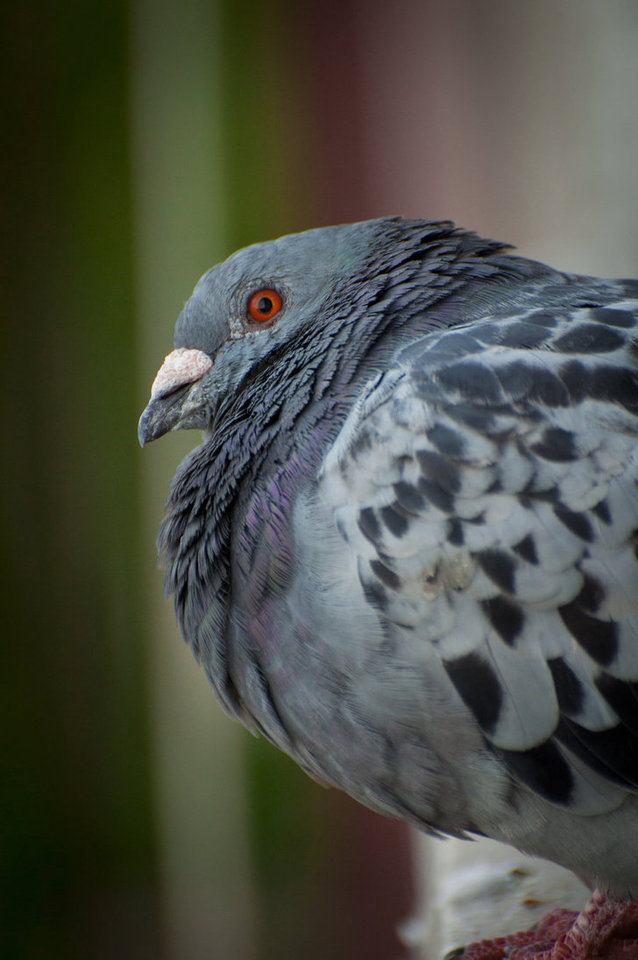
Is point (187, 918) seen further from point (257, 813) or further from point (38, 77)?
point (38, 77)

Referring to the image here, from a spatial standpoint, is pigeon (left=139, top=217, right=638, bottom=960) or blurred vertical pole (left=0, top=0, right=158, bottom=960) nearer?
pigeon (left=139, top=217, right=638, bottom=960)

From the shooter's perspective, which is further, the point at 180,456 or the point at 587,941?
the point at 180,456

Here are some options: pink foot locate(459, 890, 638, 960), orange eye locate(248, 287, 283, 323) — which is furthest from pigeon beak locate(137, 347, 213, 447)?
pink foot locate(459, 890, 638, 960)

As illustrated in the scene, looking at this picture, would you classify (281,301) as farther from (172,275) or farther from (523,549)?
(172,275)

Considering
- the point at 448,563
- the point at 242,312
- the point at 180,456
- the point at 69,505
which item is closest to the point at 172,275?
the point at 180,456

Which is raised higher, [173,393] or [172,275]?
[172,275]

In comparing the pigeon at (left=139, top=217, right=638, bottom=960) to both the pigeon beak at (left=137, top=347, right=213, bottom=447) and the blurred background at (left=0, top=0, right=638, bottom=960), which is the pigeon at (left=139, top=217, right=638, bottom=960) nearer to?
the pigeon beak at (left=137, top=347, right=213, bottom=447)
